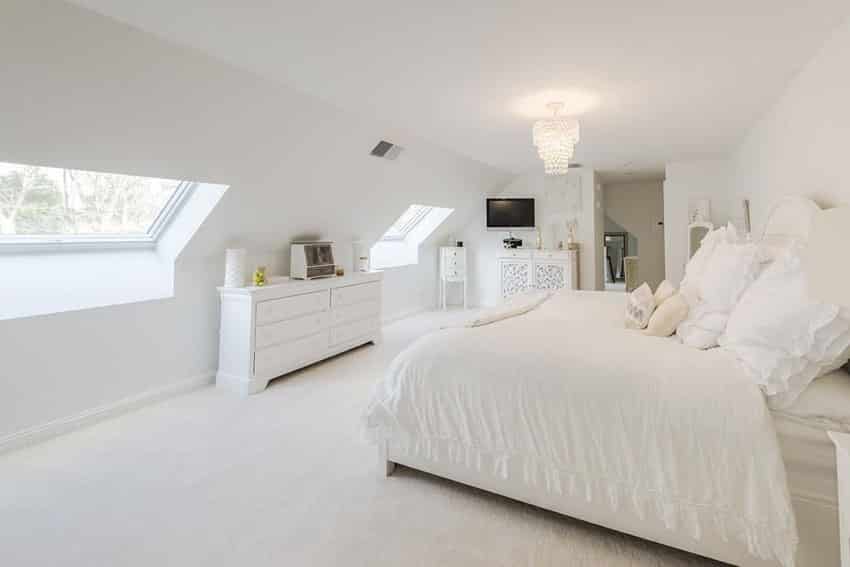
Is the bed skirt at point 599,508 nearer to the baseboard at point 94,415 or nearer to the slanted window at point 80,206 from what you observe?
the baseboard at point 94,415

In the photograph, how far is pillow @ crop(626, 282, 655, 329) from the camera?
2.27 meters

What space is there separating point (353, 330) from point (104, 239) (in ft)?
7.04

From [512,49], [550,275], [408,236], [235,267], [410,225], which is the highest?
[512,49]

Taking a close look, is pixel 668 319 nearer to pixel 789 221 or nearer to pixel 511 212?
pixel 789 221

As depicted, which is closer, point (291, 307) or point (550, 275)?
point (291, 307)

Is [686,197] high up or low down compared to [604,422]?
up

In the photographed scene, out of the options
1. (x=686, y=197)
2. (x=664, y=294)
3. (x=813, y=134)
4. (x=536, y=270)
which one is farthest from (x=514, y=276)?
(x=813, y=134)

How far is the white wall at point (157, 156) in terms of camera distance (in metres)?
1.82

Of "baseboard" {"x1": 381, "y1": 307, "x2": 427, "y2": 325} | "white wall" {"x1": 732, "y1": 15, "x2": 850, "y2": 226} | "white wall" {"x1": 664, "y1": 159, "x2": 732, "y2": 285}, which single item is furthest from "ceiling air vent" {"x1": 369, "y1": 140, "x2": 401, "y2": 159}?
"white wall" {"x1": 664, "y1": 159, "x2": 732, "y2": 285}

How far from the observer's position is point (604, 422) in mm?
1518

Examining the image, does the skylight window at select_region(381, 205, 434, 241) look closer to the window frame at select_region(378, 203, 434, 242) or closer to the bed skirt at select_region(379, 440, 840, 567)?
the window frame at select_region(378, 203, 434, 242)

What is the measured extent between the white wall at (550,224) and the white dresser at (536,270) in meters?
0.27

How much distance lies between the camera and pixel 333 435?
2.48 meters

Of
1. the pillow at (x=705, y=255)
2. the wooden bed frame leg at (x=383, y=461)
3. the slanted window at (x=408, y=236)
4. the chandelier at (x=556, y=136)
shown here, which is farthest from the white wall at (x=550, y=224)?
the wooden bed frame leg at (x=383, y=461)
